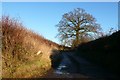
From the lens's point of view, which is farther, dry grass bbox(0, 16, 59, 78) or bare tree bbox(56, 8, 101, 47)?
bare tree bbox(56, 8, 101, 47)

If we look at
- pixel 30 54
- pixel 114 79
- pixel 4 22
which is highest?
pixel 4 22

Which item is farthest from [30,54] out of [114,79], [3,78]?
[114,79]

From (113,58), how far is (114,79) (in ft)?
16.1

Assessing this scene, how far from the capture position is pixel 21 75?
16266mm

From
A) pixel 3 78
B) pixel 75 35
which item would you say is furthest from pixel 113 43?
pixel 75 35

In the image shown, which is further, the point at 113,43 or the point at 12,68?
the point at 113,43

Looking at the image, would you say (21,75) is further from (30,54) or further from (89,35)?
(89,35)

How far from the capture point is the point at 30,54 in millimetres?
18438

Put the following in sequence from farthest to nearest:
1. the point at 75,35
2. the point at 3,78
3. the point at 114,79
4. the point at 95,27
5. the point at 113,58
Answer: the point at 75,35 → the point at 95,27 → the point at 113,58 → the point at 114,79 → the point at 3,78

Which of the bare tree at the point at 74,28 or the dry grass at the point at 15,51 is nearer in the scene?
the dry grass at the point at 15,51

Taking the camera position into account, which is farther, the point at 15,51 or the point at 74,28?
the point at 74,28

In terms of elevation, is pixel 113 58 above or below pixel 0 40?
below

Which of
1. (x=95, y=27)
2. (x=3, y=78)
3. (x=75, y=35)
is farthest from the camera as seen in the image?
(x=75, y=35)

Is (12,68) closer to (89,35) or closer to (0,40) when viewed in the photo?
(0,40)
